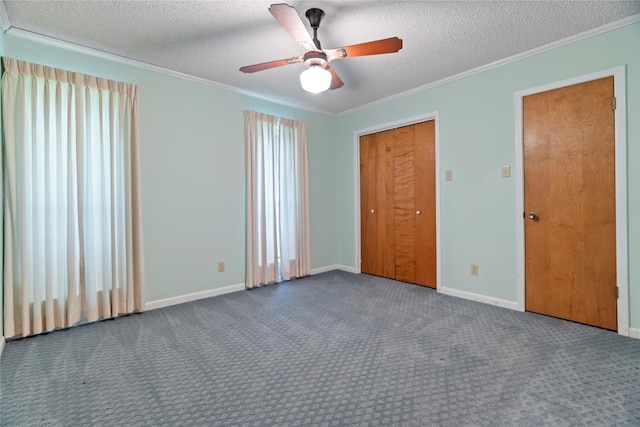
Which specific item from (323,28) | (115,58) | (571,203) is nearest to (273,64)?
(323,28)

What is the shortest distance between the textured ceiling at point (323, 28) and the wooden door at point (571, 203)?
602mm

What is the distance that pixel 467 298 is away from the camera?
333cm

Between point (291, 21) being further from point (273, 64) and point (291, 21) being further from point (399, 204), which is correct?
point (399, 204)

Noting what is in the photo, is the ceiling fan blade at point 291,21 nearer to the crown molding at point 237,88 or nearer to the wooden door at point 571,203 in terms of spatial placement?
the crown molding at point 237,88

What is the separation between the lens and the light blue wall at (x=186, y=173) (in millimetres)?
3018

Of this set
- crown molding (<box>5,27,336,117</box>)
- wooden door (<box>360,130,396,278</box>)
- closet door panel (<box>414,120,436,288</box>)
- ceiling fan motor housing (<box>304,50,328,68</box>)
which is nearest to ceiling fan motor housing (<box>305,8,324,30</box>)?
ceiling fan motor housing (<box>304,50,328,68</box>)

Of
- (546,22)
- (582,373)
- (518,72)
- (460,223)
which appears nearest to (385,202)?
(460,223)

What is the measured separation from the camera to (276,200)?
13.2 ft

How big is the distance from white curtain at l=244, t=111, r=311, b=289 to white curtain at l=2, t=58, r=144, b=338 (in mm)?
1238

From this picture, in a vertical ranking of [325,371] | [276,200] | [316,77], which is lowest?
[325,371]

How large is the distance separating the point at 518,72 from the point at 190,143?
11.1 ft

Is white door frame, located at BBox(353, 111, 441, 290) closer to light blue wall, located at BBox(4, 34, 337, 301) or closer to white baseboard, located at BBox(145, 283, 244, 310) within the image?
light blue wall, located at BBox(4, 34, 337, 301)

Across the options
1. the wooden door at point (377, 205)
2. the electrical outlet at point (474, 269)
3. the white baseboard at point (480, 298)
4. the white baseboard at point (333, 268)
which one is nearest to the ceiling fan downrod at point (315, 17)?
the wooden door at point (377, 205)

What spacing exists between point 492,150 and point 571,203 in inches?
33.1
